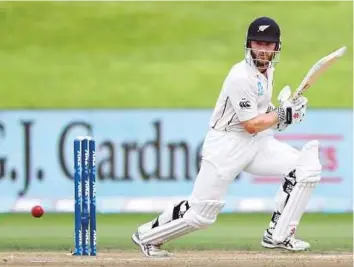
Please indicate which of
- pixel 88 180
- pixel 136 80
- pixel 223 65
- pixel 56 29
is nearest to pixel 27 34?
pixel 56 29

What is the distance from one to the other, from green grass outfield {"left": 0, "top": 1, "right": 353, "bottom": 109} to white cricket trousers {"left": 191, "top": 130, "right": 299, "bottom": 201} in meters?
4.72

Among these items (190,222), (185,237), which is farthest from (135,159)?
(190,222)

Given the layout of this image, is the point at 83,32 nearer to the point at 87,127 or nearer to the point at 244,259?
the point at 87,127

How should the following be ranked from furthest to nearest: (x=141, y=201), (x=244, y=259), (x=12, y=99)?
(x=12, y=99) < (x=141, y=201) < (x=244, y=259)

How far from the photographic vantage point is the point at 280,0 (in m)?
12.3

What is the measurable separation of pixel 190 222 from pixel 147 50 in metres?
5.38

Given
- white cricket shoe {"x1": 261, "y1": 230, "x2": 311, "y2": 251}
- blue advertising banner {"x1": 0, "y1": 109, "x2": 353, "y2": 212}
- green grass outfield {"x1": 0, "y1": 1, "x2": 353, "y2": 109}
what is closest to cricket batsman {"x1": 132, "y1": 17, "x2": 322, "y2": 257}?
white cricket shoe {"x1": 261, "y1": 230, "x2": 311, "y2": 251}

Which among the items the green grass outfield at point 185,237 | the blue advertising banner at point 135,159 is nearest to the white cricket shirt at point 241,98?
the green grass outfield at point 185,237

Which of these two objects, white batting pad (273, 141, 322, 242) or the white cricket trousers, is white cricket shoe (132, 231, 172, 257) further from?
white batting pad (273, 141, 322, 242)

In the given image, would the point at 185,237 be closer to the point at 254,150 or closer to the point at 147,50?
the point at 254,150

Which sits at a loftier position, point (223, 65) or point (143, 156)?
point (223, 65)

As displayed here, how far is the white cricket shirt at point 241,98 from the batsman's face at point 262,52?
55 mm

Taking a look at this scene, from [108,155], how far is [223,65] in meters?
1.70

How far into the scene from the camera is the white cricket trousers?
6.78 meters
